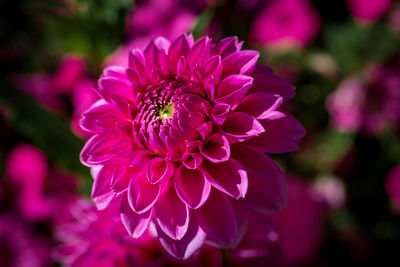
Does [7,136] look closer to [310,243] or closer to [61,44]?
[61,44]

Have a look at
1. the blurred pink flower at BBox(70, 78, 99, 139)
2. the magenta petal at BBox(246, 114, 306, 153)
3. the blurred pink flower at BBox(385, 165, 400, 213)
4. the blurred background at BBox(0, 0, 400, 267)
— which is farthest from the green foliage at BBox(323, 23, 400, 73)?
the magenta petal at BBox(246, 114, 306, 153)

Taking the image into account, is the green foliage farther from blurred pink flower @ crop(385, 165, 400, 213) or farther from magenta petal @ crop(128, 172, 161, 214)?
magenta petal @ crop(128, 172, 161, 214)

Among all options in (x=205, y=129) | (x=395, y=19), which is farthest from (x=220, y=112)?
(x=395, y=19)

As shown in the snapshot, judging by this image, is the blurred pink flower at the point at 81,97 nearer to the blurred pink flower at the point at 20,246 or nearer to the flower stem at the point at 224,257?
the blurred pink flower at the point at 20,246

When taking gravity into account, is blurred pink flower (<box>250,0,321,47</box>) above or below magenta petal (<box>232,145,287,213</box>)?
below

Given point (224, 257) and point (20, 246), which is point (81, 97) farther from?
point (224, 257)

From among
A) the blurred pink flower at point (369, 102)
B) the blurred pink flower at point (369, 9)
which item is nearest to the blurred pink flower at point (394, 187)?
the blurred pink flower at point (369, 102)
